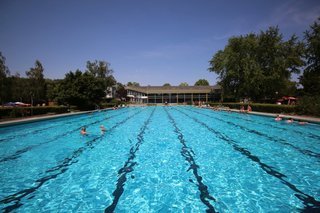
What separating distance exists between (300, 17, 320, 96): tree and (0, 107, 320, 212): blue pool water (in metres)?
23.6

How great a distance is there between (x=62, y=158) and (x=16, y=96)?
50.1m

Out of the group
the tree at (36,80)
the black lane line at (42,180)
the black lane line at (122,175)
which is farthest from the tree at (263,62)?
the tree at (36,80)

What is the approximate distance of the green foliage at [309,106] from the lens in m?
18.0

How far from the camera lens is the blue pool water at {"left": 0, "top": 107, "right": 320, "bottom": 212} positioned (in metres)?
4.46

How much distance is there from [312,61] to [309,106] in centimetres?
1744

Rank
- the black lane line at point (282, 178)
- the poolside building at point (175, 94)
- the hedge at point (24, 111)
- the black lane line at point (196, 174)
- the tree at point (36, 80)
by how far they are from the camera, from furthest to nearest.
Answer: the poolside building at point (175, 94)
the tree at point (36, 80)
the hedge at point (24, 111)
the black lane line at point (196, 174)
the black lane line at point (282, 178)

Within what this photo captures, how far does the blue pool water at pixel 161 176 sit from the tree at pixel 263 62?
957 inches

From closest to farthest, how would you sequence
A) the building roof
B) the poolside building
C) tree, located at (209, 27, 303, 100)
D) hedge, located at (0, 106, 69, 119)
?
hedge, located at (0, 106, 69, 119) → tree, located at (209, 27, 303, 100) → the poolside building → the building roof

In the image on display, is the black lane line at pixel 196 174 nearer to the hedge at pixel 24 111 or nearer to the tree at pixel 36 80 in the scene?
the hedge at pixel 24 111

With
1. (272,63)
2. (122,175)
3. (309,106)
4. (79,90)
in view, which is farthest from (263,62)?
(122,175)

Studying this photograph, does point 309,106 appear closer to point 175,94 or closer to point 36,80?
point 175,94

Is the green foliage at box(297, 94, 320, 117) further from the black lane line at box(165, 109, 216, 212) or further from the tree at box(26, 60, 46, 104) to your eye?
the tree at box(26, 60, 46, 104)

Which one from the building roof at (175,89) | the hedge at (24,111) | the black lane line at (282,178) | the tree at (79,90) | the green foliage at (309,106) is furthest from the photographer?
the building roof at (175,89)

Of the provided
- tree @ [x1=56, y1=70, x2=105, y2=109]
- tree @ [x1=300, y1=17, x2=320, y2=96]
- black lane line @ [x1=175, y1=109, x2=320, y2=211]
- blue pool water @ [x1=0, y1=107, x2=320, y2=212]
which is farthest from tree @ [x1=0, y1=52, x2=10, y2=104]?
tree @ [x1=300, y1=17, x2=320, y2=96]
